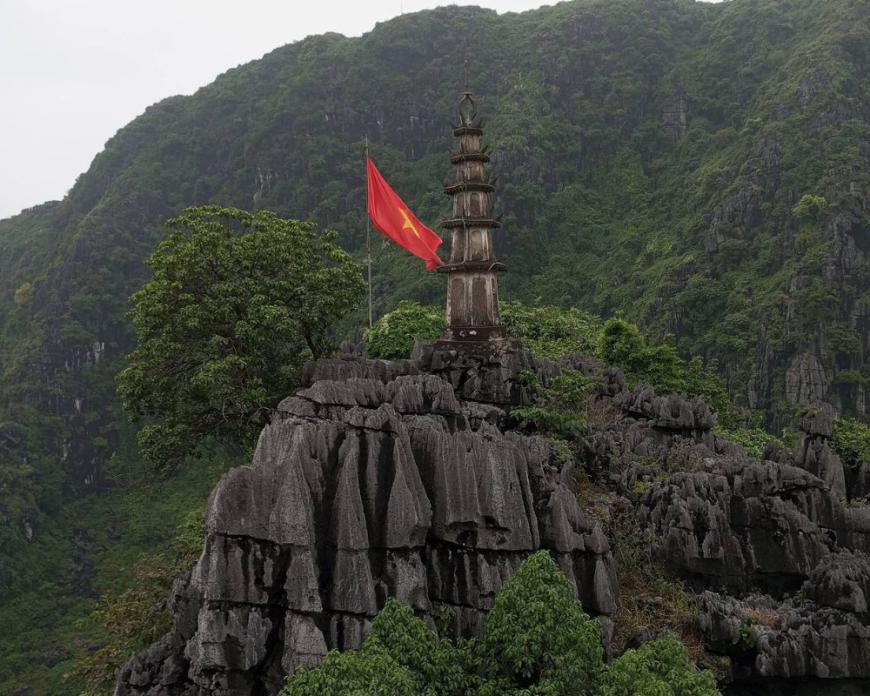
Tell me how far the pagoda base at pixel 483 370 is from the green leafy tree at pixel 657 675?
1232 centimetres

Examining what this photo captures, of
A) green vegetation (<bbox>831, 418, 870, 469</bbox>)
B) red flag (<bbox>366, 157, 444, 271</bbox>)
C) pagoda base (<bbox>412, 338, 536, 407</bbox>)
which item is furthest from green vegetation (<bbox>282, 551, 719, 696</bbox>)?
red flag (<bbox>366, 157, 444, 271</bbox>)

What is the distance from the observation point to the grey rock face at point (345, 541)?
9.82 metres

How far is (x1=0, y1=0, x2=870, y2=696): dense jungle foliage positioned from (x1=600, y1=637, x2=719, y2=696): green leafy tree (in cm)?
1452

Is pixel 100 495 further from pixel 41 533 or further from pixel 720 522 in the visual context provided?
pixel 720 522

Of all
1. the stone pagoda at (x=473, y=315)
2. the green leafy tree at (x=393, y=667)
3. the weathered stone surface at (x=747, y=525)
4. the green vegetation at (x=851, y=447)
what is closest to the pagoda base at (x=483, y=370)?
the stone pagoda at (x=473, y=315)

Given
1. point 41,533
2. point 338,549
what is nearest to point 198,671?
point 338,549

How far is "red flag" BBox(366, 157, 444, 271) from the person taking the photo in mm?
21438

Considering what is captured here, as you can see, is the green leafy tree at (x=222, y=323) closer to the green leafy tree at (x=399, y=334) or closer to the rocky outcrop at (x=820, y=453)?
the green leafy tree at (x=399, y=334)

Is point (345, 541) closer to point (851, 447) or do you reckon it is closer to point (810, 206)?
point (851, 447)

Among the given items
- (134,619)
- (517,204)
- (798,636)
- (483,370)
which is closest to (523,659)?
(798,636)

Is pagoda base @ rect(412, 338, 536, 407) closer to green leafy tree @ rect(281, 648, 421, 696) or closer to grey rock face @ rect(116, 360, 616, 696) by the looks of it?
grey rock face @ rect(116, 360, 616, 696)

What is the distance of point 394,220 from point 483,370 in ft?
18.8

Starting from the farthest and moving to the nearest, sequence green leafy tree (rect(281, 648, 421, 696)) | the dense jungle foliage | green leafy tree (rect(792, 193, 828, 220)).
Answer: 1. green leafy tree (rect(792, 193, 828, 220))
2. the dense jungle foliage
3. green leafy tree (rect(281, 648, 421, 696))

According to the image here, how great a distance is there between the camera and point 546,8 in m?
120
